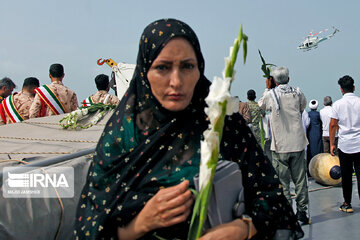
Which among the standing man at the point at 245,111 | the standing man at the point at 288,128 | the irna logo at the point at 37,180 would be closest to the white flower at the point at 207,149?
the irna logo at the point at 37,180

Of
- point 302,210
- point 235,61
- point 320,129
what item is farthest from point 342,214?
point 235,61

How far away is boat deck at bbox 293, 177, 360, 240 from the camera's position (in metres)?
4.26

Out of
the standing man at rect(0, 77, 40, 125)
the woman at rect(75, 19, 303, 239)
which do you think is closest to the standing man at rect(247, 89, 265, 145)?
the standing man at rect(0, 77, 40, 125)

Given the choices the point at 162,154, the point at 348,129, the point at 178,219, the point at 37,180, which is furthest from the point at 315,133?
the point at 178,219

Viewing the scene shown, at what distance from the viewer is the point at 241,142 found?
1.48 metres

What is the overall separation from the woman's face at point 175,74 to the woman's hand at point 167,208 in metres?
0.33

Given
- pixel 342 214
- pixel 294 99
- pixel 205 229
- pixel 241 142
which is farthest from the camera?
pixel 342 214

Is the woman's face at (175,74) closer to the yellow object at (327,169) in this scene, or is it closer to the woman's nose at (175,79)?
the woman's nose at (175,79)

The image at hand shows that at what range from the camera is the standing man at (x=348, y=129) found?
16.1 feet

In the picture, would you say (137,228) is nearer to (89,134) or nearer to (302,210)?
(89,134)

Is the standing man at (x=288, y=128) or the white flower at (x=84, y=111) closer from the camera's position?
the white flower at (x=84, y=111)

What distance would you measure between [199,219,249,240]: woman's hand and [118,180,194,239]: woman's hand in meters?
0.10

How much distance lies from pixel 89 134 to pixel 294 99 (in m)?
2.78

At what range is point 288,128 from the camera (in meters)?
4.68
